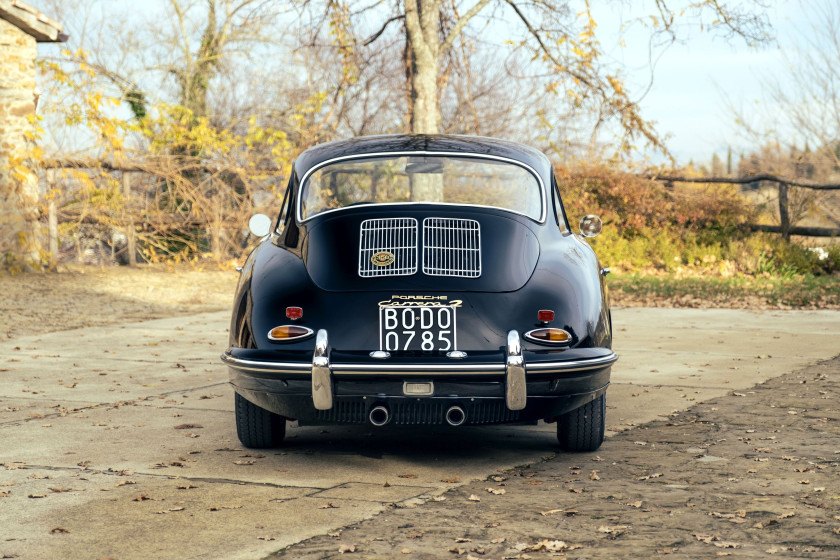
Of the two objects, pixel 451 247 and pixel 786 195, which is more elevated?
pixel 786 195

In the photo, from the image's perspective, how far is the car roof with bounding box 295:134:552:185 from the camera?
19.4ft

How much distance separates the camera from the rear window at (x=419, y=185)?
223 inches

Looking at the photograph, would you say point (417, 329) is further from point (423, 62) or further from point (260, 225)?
point (423, 62)

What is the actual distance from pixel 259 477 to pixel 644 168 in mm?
16322

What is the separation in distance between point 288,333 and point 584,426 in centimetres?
160

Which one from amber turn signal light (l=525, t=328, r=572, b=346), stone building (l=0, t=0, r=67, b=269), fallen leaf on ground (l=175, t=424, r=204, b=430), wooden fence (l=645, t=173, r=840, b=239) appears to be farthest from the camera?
wooden fence (l=645, t=173, r=840, b=239)

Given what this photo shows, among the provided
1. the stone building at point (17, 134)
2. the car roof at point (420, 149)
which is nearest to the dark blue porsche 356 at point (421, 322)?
the car roof at point (420, 149)

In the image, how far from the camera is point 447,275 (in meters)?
4.96

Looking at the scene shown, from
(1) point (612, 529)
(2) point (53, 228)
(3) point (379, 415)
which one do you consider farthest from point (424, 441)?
(2) point (53, 228)

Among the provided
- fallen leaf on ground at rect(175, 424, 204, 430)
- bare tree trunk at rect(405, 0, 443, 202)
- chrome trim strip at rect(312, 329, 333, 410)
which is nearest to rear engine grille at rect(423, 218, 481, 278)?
chrome trim strip at rect(312, 329, 333, 410)

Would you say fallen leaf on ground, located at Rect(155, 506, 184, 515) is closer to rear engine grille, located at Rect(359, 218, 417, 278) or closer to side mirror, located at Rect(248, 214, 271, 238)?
rear engine grille, located at Rect(359, 218, 417, 278)

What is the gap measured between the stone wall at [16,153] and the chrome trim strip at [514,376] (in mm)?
13263

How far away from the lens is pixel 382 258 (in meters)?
5.03

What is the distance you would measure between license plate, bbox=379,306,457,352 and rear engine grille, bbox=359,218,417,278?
24cm
